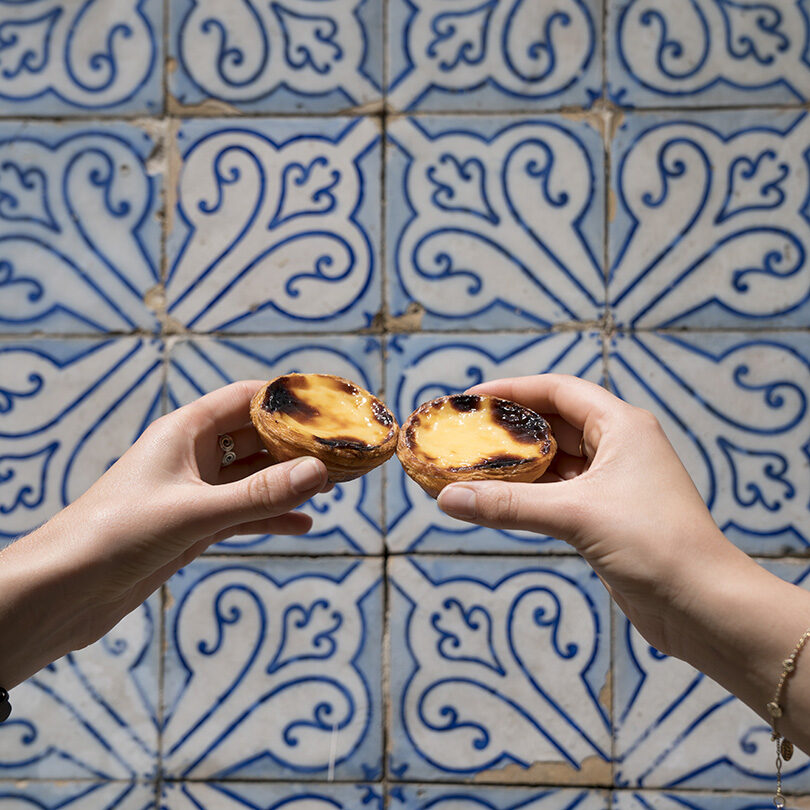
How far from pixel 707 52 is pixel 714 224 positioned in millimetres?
264

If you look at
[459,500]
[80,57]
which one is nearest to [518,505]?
[459,500]

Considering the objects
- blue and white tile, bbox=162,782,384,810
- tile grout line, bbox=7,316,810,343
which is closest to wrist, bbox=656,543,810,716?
tile grout line, bbox=7,316,810,343

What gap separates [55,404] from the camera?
118 cm

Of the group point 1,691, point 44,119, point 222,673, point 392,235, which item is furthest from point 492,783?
point 44,119

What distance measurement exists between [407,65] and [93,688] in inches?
41.4

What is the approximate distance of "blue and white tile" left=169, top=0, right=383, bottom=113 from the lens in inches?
46.3

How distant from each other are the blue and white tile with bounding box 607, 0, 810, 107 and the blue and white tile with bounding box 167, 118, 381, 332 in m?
0.40

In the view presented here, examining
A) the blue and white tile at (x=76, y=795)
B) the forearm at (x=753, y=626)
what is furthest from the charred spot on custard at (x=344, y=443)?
the blue and white tile at (x=76, y=795)

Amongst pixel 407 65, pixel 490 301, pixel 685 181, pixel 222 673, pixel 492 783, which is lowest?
pixel 492 783

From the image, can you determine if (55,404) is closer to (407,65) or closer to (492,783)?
(407,65)

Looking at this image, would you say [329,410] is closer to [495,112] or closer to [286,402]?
[286,402]

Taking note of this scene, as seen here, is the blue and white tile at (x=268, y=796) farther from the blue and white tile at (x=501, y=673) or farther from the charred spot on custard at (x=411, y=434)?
the charred spot on custard at (x=411, y=434)

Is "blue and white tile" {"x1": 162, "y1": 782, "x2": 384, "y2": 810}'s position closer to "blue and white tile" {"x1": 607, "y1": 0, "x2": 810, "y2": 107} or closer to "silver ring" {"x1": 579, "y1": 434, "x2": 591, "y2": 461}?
"silver ring" {"x1": 579, "y1": 434, "x2": 591, "y2": 461}

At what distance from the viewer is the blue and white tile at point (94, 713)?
114 cm
